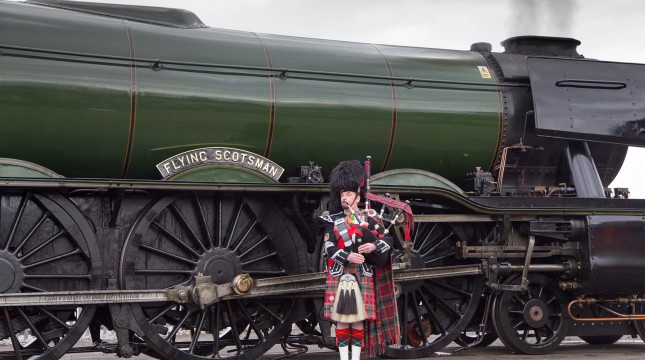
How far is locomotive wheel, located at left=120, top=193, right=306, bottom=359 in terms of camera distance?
7781 mm

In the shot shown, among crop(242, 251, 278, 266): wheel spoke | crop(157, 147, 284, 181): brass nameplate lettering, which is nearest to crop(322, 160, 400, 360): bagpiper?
crop(157, 147, 284, 181): brass nameplate lettering

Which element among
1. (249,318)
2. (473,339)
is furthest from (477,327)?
(249,318)

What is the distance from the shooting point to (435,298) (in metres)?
9.10

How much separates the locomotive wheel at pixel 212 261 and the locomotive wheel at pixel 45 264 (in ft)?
1.27

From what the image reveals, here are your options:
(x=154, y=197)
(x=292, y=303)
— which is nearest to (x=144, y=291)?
(x=154, y=197)

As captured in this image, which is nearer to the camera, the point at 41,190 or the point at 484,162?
the point at 41,190

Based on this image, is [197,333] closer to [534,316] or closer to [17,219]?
[17,219]

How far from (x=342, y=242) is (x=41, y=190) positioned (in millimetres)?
2576

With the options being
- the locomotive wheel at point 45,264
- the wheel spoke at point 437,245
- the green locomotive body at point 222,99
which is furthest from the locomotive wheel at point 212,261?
the wheel spoke at point 437,245

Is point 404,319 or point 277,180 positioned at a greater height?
point 277,180

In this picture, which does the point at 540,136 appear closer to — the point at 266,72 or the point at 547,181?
the point at 547,181

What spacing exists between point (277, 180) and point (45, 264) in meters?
2.19

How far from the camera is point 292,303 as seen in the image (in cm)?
837

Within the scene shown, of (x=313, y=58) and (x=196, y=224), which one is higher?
(x=313, y=58)
